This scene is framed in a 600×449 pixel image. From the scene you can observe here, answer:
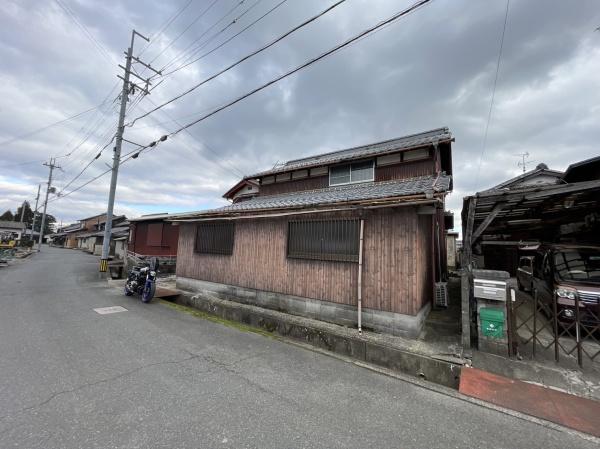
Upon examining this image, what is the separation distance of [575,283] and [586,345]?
1216 millimetres

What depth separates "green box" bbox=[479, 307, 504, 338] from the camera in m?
4.78

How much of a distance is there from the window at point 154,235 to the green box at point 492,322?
1860cm

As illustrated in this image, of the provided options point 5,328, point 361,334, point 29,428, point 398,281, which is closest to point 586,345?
point 398,281

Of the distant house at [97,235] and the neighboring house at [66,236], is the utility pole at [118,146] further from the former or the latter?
the neighboring house at [66,236]

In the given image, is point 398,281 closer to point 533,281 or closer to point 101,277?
point 533,281

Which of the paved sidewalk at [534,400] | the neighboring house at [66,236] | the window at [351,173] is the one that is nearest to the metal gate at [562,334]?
the paved sidewalk at [534,400]

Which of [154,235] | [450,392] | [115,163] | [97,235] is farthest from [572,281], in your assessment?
[97,235]

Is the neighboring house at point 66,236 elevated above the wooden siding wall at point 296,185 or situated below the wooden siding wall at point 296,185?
below

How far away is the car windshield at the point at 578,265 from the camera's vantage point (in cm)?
570

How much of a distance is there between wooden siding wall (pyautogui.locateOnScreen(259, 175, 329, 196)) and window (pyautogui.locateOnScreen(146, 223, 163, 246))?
975 cm

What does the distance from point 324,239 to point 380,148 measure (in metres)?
5.75

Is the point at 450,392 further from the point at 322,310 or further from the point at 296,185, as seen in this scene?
the point at 296,185

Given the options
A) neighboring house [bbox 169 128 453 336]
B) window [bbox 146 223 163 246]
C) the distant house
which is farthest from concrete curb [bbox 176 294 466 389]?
the distant house

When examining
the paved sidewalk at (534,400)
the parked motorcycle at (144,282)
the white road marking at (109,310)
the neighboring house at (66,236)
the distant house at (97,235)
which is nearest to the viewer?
the paved sidewalk at (534,400)
